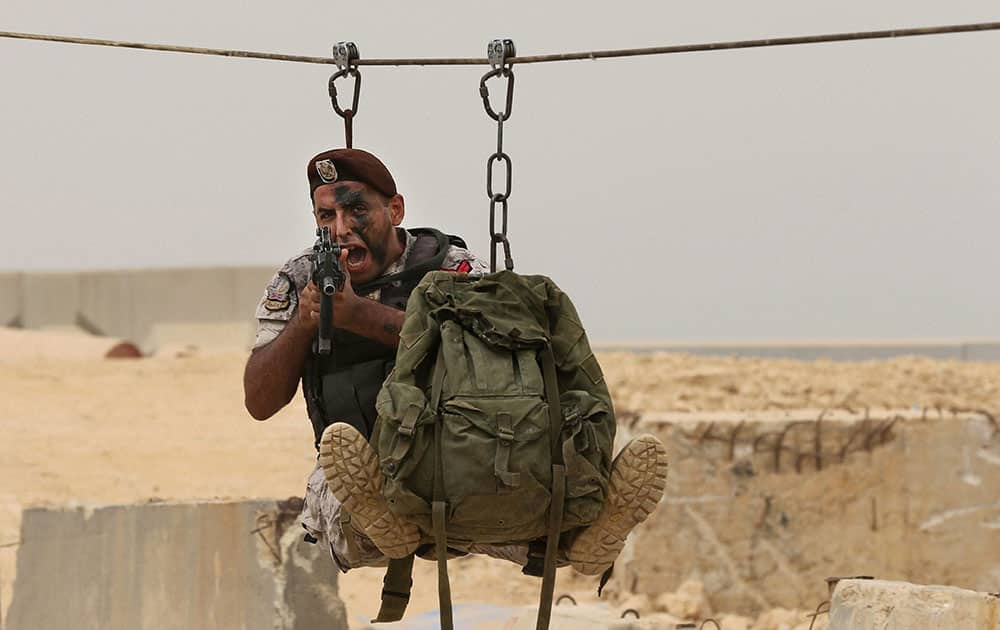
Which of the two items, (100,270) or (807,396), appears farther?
(100,270)

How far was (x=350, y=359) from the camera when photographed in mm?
4723

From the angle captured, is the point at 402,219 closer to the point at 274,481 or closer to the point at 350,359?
the point at 350,359

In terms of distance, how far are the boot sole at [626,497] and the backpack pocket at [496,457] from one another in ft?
0.81

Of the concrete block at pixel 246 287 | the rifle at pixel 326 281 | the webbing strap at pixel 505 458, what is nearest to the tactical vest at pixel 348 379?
the rifle at pixel 326 281

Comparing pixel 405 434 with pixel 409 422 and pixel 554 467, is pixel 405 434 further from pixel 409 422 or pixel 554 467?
A: pixel 554 467

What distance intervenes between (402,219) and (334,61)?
0.54 m

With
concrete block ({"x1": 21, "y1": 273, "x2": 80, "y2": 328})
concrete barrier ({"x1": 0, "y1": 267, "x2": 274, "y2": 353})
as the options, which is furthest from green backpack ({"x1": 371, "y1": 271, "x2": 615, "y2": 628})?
concrete block ({"x1": 21, "y1": 273, "x2": 80, "y2": 328})

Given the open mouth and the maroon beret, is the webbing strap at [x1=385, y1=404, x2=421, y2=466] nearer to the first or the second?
the open mouth

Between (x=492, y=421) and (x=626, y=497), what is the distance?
47 centimetres

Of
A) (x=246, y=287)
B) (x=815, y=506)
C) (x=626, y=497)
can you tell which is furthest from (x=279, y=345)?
(x=246, y=287)

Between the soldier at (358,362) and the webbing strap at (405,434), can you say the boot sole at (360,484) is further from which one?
the webbing strap at (405,434)

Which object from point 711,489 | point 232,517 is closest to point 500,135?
point 232,517

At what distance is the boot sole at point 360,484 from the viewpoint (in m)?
4.27

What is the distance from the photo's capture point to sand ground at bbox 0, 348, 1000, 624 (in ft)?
35.9
